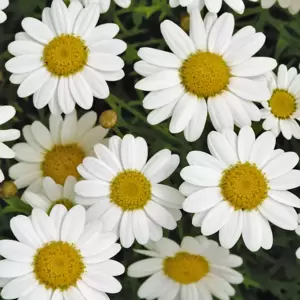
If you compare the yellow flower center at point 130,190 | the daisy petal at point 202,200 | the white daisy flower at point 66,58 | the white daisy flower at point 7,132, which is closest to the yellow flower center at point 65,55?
the white daisy flower at point 66,58

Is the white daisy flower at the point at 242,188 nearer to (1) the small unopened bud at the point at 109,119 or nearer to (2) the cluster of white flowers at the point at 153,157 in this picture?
(2) the cluster of white flowers at the point at 153,157

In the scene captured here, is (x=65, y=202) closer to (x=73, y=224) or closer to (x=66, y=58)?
(x=73, y=224)

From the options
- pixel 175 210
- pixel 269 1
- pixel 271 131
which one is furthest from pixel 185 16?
pixel 175 210

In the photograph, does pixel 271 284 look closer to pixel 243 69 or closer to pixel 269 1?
pixel 243 69

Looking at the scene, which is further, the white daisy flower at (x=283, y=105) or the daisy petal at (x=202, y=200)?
the white daisy flower at (x=283, y=105)

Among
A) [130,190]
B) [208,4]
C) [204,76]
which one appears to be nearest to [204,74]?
[204,76]

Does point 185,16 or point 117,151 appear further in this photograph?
Result: point 185,16
